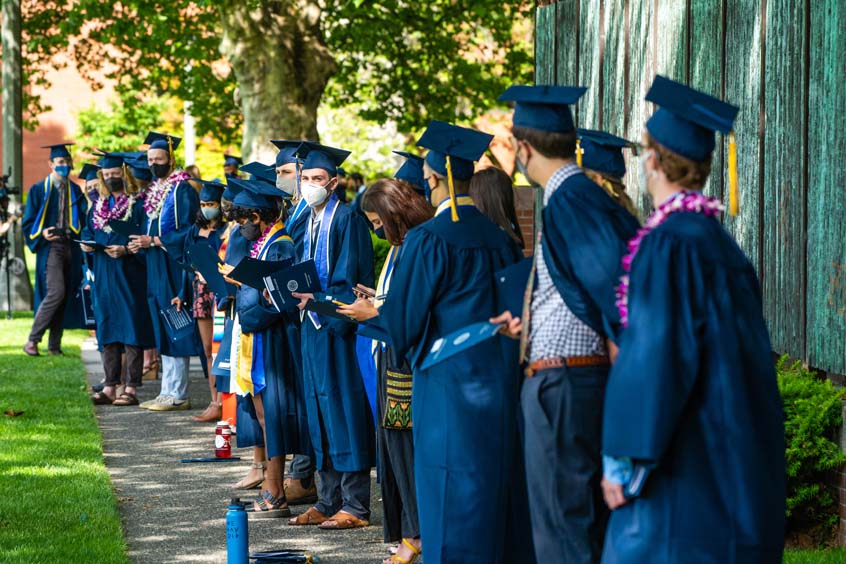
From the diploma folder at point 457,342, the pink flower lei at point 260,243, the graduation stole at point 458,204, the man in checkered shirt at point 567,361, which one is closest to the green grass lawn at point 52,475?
the pink flower lei at point 260,243

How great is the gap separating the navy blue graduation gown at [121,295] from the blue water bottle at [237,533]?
678 cm

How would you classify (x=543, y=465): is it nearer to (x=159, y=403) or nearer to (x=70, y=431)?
(x=70, y=431)

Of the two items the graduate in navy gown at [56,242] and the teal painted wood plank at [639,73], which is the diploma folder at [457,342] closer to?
the teal painted wood plank at [639,73]

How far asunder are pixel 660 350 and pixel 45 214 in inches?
498

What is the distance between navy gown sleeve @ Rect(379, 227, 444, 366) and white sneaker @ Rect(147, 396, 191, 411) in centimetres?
706

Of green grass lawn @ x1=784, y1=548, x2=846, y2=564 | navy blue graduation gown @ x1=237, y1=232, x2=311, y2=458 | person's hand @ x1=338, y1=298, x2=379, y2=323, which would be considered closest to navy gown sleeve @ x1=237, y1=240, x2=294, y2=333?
navy blue graduation gown @ x1=237, y1=232, x2=311, y2=458

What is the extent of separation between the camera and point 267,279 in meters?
7.64

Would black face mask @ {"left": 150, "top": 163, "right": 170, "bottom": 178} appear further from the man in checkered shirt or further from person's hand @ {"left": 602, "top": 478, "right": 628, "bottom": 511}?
person's hand @ {"left": 602, "top": 478, "right": 628, "bottom": 511}

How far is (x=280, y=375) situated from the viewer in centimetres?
843

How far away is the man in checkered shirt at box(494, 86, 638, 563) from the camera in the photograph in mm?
4387

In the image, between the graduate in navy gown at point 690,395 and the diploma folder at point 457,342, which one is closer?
the graduate in navy gown at point 690,395

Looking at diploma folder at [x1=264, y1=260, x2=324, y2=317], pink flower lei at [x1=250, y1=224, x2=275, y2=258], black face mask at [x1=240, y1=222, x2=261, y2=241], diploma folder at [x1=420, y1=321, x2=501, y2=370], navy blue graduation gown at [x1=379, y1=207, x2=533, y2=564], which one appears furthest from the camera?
black face mask at [x1=240, y1=222, x2=261, y2=241]

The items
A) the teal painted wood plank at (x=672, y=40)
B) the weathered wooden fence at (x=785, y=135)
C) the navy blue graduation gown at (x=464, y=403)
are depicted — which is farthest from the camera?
the teal painted wood plank at (x=672, y=40)

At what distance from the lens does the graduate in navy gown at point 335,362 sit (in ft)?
25.7
